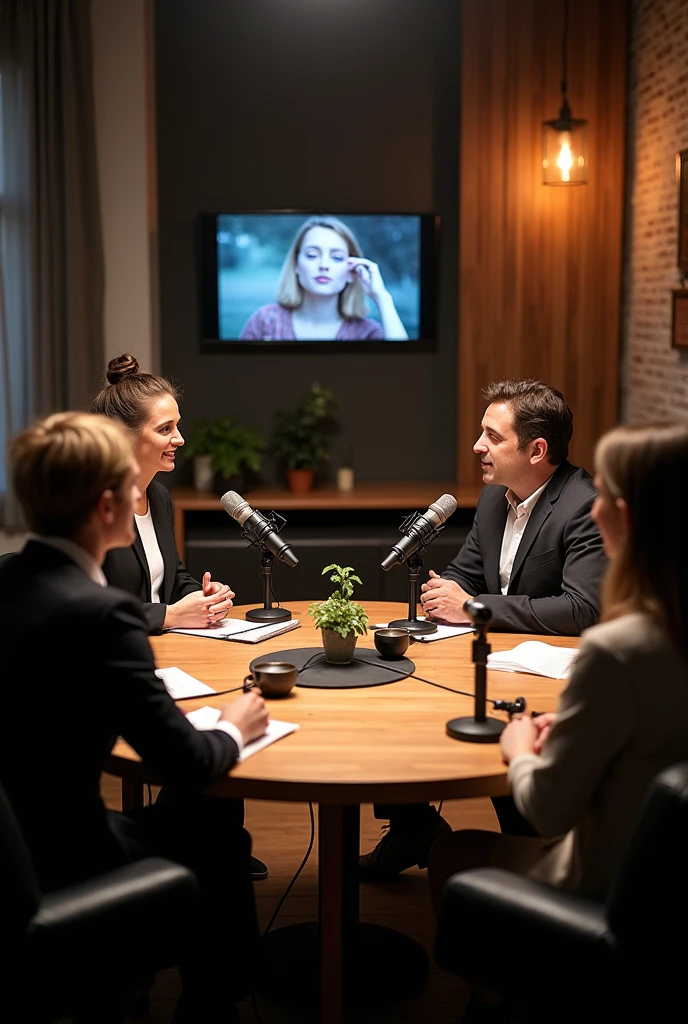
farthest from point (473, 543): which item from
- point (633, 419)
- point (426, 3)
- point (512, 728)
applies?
point (426, 3)

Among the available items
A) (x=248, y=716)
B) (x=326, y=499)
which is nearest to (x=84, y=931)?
(x=248, y=716)

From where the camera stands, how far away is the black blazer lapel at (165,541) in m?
3.31

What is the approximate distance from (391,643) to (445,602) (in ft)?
1.32

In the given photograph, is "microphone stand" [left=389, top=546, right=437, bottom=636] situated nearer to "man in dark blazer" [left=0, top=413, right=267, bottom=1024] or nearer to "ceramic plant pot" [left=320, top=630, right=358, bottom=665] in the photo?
"ceramic plant pot" [left=320, top=630, right=358, bottom=665]

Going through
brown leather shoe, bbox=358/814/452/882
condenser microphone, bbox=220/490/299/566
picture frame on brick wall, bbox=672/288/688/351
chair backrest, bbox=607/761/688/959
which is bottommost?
brown leather shoe, bbox=358/814/452/882

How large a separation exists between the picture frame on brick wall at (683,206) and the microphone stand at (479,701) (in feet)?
10.8

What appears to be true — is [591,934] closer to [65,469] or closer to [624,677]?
[624,677]

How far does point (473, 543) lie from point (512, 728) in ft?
4.61

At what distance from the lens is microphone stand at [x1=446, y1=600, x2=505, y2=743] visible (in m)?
2.16

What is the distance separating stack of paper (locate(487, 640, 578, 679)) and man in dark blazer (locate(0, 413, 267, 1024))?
846mm

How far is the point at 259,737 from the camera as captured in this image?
2.16 m

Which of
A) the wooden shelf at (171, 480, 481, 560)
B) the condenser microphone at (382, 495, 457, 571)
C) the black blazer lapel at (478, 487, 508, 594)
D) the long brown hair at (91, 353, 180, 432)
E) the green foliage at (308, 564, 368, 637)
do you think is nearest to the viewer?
the green foliage at (308, 564, 368, 637)

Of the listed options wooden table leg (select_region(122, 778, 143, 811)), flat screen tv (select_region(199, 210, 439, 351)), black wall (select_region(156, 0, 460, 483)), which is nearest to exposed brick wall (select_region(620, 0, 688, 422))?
black wall (select_region(156, 0, 460, 483))

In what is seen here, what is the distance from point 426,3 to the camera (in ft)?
19.0
